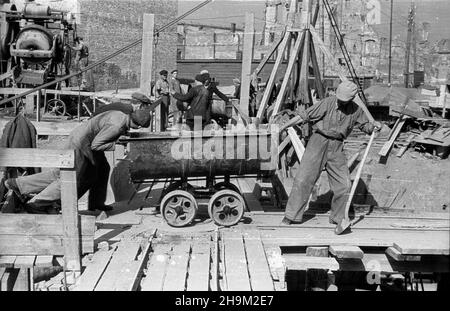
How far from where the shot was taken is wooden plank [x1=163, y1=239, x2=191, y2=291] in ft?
15.4

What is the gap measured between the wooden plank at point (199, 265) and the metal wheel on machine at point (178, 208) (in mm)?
494

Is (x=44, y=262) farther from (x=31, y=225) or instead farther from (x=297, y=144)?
(x=297, y=144)

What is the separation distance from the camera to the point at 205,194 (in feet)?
21.9

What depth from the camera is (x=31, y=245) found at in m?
5.39

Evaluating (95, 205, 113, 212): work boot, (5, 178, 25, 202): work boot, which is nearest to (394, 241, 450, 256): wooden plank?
(95, 205, 113, 212): work boot

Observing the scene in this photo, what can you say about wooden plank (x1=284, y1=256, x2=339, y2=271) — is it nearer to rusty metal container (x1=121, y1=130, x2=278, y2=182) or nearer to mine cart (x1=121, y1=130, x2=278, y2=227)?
mine cart (x1=121, y1=130, x2=278, y2=227)

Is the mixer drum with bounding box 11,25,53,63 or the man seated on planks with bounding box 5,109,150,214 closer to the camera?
the man seated on planks with bounding box 5,109,150,214

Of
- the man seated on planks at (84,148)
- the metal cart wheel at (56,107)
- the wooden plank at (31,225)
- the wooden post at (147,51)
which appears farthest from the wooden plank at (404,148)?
the metal cart wheel at (56,107)

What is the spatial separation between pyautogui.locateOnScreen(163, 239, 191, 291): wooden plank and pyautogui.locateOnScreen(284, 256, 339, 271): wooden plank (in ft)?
3.32

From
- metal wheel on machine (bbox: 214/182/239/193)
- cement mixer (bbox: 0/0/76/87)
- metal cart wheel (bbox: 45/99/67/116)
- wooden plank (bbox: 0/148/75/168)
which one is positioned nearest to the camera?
wooden plank (bbox: 0/148/75/168)

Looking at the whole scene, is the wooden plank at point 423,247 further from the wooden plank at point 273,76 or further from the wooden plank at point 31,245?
the wooden plank at point 273,76

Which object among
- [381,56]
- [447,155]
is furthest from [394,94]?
[381,56]

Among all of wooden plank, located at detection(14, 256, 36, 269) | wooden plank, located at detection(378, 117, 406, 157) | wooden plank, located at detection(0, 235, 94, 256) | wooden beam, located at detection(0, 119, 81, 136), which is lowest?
wooden plank, located at detection(14, 256, 36, 269)

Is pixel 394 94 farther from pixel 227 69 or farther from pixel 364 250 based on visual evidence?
pixel 364 250
